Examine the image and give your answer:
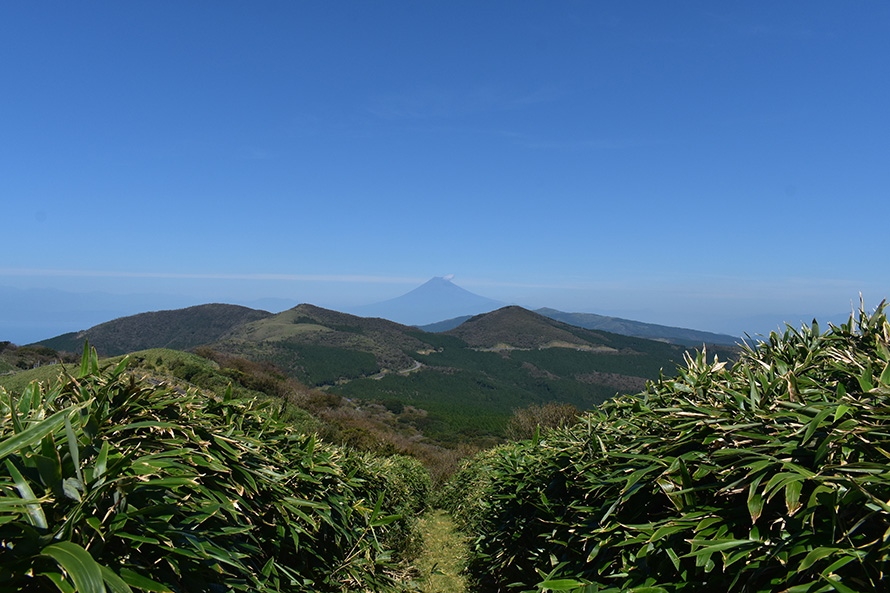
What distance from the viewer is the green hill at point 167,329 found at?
268 feet

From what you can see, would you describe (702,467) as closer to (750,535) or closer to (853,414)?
(750,535)

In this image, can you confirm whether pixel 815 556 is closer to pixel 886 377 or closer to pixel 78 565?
pixel 886 377

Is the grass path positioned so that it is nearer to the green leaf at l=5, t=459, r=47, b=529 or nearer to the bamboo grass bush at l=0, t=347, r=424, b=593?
the bamboo grass bush at l=0, t=347, r=424, b=593

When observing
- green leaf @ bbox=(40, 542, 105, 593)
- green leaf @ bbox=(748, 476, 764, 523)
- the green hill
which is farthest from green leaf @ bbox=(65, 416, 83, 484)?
the green hill

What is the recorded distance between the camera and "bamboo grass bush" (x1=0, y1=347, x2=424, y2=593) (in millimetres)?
1152

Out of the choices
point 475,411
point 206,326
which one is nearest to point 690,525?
point 475,411

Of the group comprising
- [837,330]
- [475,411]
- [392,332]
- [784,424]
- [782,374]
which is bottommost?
[475,411]

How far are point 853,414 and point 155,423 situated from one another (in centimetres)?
264

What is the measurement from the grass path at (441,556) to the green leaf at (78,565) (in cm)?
368

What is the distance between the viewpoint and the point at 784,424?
1.70m

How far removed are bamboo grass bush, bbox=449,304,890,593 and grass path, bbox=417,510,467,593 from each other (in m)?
2.68

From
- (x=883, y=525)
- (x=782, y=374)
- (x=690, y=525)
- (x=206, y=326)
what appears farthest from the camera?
(x=206, y=326)

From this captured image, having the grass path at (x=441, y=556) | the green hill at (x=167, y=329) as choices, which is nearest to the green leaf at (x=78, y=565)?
the grass path at (x=441, y=556)

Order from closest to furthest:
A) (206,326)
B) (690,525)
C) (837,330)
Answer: (690,525) < (837,330) < (206,326)
